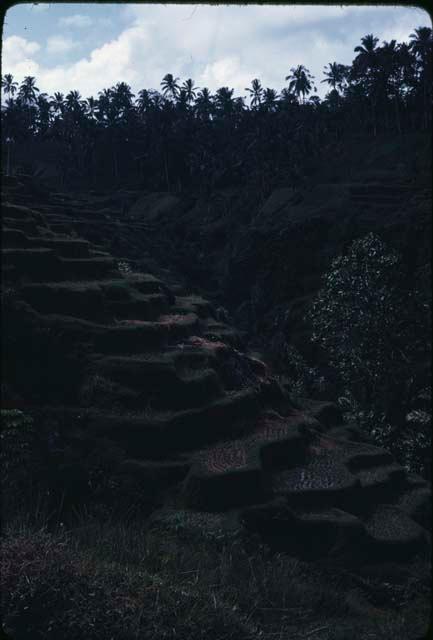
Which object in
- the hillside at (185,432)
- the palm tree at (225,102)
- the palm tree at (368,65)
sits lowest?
the hillside at (185,432)

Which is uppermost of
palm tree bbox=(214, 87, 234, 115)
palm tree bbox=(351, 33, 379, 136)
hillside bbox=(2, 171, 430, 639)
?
palm tree bbox=(214, 87, 234, 115)

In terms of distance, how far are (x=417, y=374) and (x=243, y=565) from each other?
7.59m

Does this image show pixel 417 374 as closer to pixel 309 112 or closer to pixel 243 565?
pixel 243 565

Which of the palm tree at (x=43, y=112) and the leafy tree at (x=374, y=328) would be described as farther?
the palm tree at (x=43, y=112)

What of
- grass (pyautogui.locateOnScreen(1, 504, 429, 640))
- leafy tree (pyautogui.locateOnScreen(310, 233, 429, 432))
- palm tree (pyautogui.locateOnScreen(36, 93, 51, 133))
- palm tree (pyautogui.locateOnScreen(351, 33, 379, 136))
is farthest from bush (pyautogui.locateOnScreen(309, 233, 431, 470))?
palm tree (pyautogui.locateOnScreen(36, 93, 51, 133))

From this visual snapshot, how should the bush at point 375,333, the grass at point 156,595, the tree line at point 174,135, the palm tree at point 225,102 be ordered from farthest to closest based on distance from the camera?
the palm tree at point 225,102 → the tree line at point 174,135 → the bush at point 375,333 → the grass at point 156,595

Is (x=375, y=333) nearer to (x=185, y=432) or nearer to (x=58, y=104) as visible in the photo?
(x=185, y=432)

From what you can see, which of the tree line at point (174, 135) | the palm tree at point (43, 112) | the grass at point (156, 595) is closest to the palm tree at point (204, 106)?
the tree line at point (174, 135)

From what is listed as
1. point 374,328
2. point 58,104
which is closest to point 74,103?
point 58,104

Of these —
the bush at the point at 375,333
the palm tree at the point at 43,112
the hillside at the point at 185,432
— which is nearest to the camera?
the hillside at the point at 185,432

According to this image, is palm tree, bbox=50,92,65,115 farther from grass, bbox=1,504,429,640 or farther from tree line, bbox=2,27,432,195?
grass, bbox=1,504,429,640

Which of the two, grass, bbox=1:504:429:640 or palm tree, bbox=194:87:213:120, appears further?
palm tree, bbox=194:87:213:120

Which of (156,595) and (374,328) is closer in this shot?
(156,595)

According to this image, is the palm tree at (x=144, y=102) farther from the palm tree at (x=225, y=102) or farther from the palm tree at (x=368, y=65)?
the palm tree at (x=368, y=65)
